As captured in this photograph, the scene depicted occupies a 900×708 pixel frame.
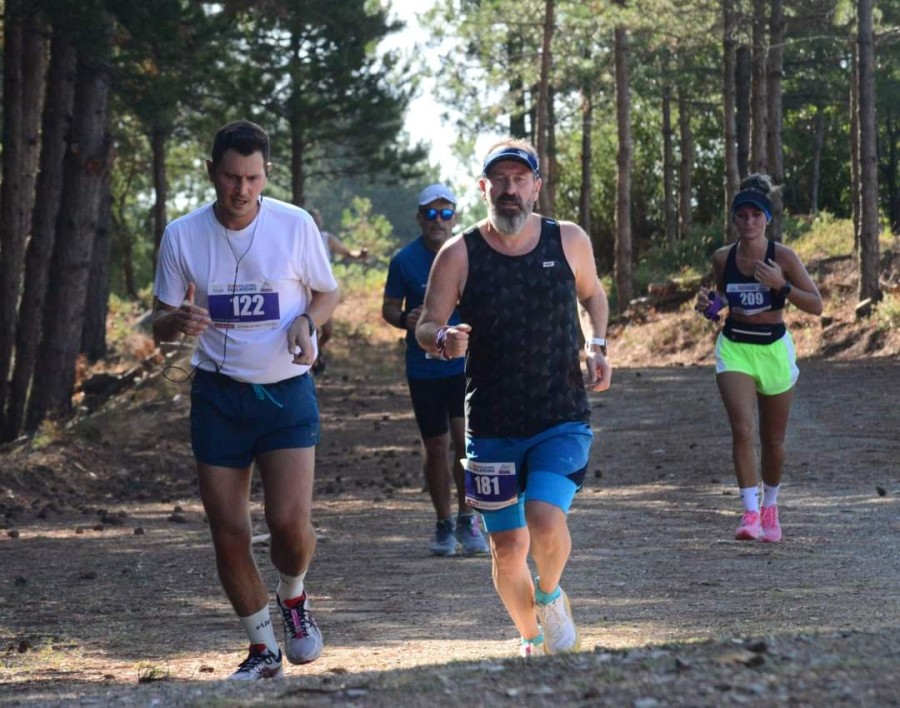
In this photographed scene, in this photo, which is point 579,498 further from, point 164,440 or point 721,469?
point 164,440

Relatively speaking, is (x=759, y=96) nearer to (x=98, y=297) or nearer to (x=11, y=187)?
(x=98, y=297)

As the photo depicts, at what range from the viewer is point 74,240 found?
20438 mm

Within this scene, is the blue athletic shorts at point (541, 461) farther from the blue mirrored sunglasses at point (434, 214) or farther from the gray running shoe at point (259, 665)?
the blue mirrored sunglasses at point (434, 214)

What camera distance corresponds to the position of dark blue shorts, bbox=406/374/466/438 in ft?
34.3

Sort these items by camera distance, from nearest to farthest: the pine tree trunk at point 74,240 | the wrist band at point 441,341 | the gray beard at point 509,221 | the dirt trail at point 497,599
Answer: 1. the dirt trail at point 497,599
2. the wrist band at point 441,341
3. the gray beard at point 509,221
4. the pine tree trunk at point 74,240

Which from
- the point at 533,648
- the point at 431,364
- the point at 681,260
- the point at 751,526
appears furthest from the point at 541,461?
the point at 681,260

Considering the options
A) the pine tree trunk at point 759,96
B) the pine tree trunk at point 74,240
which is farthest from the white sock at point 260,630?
the pine tree trunk at point 759,96

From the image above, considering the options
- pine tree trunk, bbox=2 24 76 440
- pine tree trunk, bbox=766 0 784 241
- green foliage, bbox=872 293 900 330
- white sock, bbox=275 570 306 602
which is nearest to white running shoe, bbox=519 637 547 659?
white sock, bbox=275 570 306 602

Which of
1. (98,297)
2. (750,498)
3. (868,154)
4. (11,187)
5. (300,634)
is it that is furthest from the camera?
(98,297)

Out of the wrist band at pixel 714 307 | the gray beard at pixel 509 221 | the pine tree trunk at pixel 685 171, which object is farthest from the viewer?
the pine tree trunk at pixel 685 171

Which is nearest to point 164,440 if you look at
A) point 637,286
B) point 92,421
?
point 92,421

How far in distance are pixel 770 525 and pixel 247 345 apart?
522 cm

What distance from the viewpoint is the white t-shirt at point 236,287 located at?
6742 millimetres

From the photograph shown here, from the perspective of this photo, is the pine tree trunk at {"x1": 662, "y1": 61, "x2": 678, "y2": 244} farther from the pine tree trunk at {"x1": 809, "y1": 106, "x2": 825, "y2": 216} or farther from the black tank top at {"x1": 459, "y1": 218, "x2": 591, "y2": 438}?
the black tank top at {"x1": 459, "y1": 218, "x2": 591, "y2": 438}
